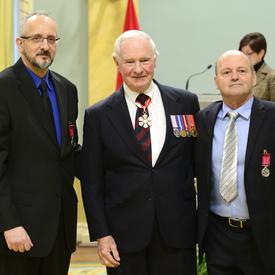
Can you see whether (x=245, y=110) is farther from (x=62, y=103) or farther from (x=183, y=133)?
(x=62, y=103)

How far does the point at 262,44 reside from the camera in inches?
182

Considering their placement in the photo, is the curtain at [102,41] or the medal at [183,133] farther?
the curtain at [102,41]

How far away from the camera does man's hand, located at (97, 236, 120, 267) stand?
2729 millimetres

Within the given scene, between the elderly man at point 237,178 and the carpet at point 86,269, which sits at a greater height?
the elderly man at point 237,178

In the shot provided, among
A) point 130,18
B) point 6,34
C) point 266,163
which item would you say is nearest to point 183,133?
point 266,163

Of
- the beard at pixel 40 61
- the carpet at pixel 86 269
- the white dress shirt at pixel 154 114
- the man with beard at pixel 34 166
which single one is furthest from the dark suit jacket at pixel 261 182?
the carpet at pixel 86 269

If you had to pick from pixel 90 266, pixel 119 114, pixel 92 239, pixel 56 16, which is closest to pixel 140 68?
pixel 119 114

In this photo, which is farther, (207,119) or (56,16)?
(56,16)

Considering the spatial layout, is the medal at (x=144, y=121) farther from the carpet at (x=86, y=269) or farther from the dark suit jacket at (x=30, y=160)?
the carpet at (x=86, y=269)

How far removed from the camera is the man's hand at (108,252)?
107 inches

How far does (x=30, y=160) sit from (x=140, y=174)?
54cm

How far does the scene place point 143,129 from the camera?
279cm

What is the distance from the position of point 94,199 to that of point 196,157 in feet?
1.82

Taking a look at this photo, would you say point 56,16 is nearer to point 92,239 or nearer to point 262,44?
point 262,44
